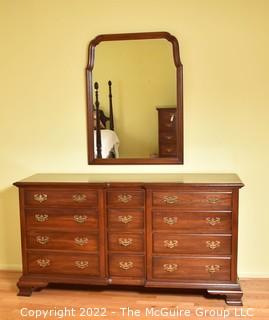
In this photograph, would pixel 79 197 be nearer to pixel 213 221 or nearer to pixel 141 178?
pixel 141 178

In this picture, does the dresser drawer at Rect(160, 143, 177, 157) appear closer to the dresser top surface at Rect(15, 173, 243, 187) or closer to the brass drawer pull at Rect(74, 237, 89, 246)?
the dresser top surface at Rect(15, 173, 243, 187)

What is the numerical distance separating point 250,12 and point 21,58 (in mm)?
1879

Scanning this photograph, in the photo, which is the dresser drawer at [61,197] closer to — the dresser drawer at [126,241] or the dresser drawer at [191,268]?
the dresser drawer at [126,241]

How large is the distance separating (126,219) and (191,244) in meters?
0.50

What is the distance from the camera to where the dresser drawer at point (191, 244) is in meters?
2.53

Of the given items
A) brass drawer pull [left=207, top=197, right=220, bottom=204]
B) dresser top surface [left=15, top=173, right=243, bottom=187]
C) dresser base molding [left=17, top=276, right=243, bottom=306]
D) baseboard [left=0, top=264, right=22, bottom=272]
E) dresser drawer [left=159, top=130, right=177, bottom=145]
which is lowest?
baseboard [left=0, top=264, right=22, bottom=272]

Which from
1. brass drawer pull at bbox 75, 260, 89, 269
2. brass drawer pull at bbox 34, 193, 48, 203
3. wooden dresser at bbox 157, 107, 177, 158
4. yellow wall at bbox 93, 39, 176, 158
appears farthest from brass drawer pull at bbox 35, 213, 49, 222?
wooden dresser at bbox 157, 107, 177, 158

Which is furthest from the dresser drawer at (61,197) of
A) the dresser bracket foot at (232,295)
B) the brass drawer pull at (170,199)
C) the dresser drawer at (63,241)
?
the dresser bracket foot at (232,295)

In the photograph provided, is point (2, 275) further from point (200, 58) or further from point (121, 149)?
point (200, 58)

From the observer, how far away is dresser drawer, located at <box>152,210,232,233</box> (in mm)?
2518

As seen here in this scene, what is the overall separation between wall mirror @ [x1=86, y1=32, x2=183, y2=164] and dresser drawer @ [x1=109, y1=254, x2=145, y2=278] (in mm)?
777

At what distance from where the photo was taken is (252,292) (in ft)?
8.91

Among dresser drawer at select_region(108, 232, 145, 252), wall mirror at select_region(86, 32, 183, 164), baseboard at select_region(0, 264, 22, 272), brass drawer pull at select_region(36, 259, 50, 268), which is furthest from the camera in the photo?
baseboard at select_region(0, 264, 22, 272)

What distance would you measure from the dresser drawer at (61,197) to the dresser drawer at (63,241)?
8.7 inches
